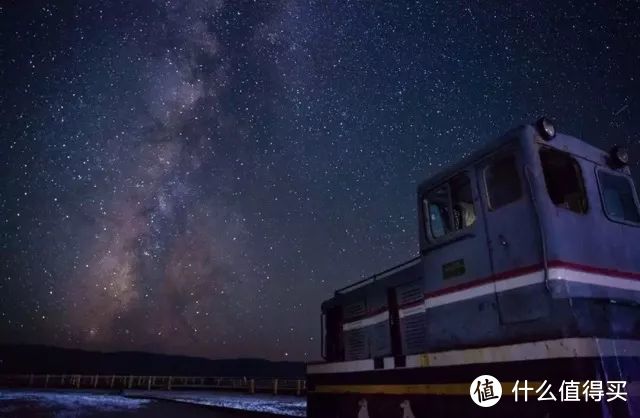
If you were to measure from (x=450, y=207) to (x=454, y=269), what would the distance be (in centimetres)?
82

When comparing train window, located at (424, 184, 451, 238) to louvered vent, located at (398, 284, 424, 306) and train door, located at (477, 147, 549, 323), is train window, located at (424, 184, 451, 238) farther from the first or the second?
louvered vent, located at (398, 284, 424, 306)

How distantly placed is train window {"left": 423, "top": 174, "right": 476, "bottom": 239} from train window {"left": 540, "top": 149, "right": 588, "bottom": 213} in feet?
3.05

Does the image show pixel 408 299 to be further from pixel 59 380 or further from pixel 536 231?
pixel 59 380

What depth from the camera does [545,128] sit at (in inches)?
197

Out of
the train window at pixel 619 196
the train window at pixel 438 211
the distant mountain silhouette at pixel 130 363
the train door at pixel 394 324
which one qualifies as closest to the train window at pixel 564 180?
the train window at pixel 619 196

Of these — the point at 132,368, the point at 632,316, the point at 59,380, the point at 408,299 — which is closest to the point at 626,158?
the point at 632,316

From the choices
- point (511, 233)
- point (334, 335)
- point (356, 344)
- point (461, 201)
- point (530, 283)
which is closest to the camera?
point (530, 283)

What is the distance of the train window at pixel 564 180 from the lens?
5109 mm

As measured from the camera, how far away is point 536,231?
454cm

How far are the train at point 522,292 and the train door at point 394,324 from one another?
0.09 m

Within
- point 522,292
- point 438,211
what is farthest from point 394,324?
point 522,292

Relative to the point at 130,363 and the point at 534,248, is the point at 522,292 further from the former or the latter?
the point at 130,363

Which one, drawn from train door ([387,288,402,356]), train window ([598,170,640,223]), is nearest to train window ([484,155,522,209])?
train window ([598,170,640,223])

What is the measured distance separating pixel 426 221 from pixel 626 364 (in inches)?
110
